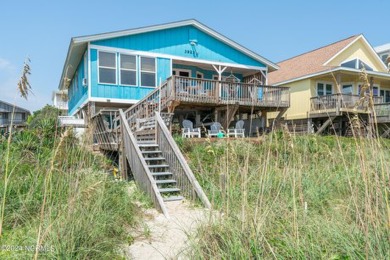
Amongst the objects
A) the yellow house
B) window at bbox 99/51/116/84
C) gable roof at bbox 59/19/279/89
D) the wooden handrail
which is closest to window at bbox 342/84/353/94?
the yellow house

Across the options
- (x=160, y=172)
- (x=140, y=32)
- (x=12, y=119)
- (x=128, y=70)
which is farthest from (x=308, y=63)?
(x=12, y=119)

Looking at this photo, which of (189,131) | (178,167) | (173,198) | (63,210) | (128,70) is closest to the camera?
(63,210)

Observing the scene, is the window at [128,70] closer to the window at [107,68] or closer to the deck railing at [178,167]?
the window at [107,68]

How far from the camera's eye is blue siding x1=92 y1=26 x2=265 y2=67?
1403 centimetres

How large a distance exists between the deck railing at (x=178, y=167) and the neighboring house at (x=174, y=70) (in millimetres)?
4336

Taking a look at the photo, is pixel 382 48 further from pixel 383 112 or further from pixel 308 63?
pixel 383 112

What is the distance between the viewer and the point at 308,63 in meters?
21.0

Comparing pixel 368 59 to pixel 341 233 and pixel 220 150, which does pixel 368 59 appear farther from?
pixel 341 233

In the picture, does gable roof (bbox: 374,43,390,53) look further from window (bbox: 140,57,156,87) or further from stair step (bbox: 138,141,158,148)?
stair step (bbox: 138,141,158,148)

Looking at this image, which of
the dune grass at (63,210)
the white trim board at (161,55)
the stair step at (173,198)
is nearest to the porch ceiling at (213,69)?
the white trim board at (161,55)

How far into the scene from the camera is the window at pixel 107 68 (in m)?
13.3

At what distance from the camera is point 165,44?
48.6ft

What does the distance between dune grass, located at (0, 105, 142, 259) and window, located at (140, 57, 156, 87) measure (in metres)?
9.15

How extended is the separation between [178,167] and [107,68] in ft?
29.1
